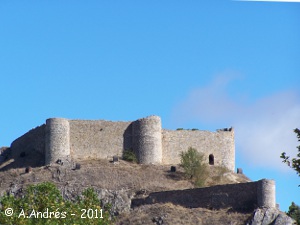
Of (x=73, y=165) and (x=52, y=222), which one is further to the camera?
(x=73, y=165)

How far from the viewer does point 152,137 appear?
8494cm

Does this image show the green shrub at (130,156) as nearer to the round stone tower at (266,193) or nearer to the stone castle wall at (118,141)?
the stone castle wall at (118,141)

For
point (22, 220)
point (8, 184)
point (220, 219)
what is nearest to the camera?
point (22, 220)

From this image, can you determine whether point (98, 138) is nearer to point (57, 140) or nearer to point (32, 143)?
point (57, 140)

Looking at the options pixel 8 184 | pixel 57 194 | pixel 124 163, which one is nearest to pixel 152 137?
pixel 124 163

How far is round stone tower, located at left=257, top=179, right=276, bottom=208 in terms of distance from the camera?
234ft

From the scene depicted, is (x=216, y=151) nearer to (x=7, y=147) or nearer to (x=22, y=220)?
(x=7, y=147)

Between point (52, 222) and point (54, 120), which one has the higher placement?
point (54, 120)

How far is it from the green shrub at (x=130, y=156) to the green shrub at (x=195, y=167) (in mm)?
2980

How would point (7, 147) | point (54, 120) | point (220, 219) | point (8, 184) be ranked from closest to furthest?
1. point (220, 219)
2. point (8, 184)
3. point (54, 120)
4. point (7, 147)

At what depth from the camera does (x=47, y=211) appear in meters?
56.2

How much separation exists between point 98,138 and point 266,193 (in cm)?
Answer: 1669

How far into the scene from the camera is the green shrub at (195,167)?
81125 mm

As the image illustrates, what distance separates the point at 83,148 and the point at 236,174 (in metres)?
9.88
